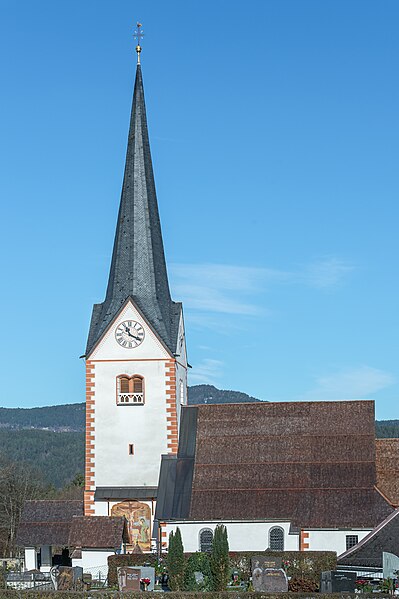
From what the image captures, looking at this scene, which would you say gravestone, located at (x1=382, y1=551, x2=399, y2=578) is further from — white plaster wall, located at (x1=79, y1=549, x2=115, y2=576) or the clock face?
the clock face

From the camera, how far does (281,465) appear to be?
51.7 m

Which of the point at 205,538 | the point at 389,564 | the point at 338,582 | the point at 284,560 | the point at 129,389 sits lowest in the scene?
the point at 338,582

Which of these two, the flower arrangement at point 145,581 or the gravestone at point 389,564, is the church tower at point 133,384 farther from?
the gravestone at point 389,564

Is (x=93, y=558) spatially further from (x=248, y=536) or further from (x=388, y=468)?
(x=388, y=468)

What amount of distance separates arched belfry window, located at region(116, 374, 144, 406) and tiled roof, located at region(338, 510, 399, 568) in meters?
14.6

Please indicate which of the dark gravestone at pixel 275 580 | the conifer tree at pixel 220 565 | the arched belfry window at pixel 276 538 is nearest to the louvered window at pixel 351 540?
→ the arched belfry window at pixel 276 538

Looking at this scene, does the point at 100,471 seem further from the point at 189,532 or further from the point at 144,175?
the point at 144,175

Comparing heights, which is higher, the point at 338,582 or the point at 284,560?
the point at 284,560

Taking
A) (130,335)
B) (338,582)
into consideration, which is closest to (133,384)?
(130,335)

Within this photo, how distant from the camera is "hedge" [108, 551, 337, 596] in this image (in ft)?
142

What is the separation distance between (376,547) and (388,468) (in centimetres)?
941

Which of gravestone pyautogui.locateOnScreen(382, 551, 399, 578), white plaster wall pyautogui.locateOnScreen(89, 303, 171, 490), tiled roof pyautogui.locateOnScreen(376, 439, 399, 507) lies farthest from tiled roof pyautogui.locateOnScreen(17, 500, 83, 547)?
gravestone pyautogui.locateOnScreen(382, 551, 399, 578)

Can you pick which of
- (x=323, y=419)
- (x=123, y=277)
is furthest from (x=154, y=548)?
(x=123, y=277)

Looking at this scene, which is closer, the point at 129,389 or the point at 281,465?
the point at 281,465
